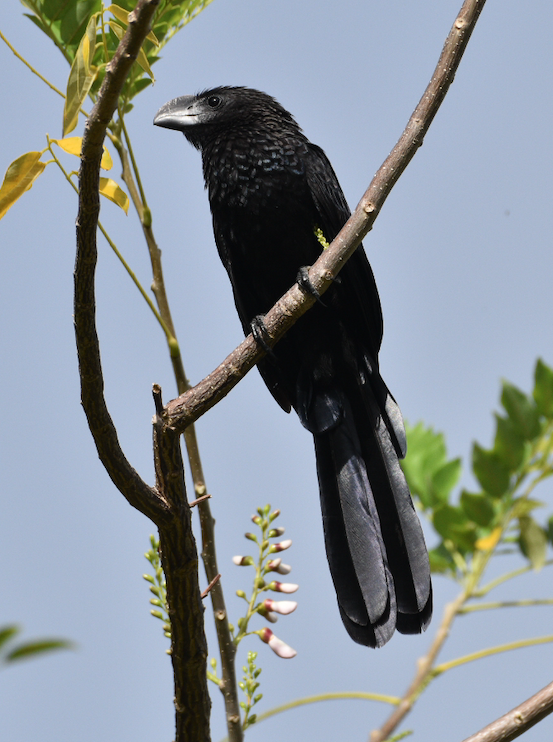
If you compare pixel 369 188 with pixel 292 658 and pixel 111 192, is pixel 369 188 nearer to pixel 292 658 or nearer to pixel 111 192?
pixel 111 192

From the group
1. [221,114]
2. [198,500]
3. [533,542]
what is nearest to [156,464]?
[198,500]

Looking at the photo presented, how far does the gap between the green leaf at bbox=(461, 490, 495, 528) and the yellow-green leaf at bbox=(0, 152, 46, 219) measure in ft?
6.28

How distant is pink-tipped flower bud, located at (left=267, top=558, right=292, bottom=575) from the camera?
2223 millimetres

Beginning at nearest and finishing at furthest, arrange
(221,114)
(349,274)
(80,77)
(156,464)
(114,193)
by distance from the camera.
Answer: (80,77) → (114,193) → (156,464) → (349,274) → (221,114)

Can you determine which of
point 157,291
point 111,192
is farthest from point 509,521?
point 111,192

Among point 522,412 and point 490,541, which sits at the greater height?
point 522,412

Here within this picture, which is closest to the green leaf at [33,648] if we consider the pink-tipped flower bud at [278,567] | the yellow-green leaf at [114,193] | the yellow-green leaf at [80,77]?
the yellow-green leaf at [80,77]

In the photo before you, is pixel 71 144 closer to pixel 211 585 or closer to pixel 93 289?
pixel 93 289

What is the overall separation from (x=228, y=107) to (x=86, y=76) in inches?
78.6

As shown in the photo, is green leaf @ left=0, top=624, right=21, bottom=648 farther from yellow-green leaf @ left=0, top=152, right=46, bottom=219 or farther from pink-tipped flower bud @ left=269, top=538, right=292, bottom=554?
pink-tipped flower bud @ left=269, top=538, right=292, bottom=554

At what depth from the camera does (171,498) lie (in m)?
1.84

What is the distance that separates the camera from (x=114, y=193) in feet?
5.70

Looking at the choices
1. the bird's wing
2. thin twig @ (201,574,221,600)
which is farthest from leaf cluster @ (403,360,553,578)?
thin twig @ (201,574,221,600)

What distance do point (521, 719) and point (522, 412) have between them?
135 centimetres
